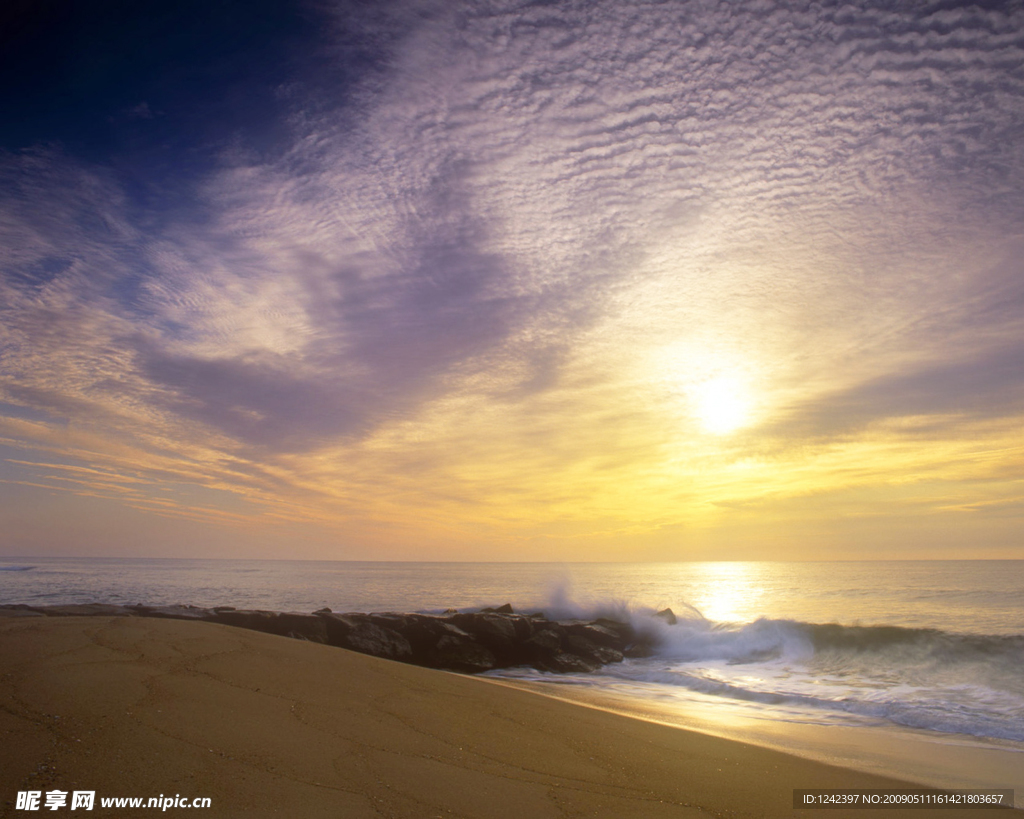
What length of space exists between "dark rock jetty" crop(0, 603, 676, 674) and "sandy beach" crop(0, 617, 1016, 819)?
33.6 feet

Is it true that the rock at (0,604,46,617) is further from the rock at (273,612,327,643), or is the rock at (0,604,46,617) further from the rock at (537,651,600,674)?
the rock at (537,651,600,674)

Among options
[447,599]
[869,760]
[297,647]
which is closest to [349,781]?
[297,647]

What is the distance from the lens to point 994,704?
1273cm

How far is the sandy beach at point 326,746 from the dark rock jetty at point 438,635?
1024 cm

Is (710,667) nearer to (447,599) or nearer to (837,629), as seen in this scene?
(837,629)

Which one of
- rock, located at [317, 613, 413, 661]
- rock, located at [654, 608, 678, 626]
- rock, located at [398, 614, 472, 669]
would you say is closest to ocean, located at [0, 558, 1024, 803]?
rock, located at [654, 608, 678, 626]

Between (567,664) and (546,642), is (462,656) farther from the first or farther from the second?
(567,664)

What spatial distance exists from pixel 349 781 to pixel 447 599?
164ft

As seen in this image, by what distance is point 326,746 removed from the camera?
540 cm

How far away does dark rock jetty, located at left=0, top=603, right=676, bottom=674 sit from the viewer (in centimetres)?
1847

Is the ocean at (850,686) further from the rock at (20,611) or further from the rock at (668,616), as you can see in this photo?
the rock at (20,611)

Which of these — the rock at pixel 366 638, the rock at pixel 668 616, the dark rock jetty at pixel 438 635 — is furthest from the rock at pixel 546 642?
the rock at pixel 668 616

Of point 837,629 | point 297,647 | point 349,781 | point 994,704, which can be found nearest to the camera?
point 349,781

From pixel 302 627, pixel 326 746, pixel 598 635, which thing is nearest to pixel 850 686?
pixel 598 635
